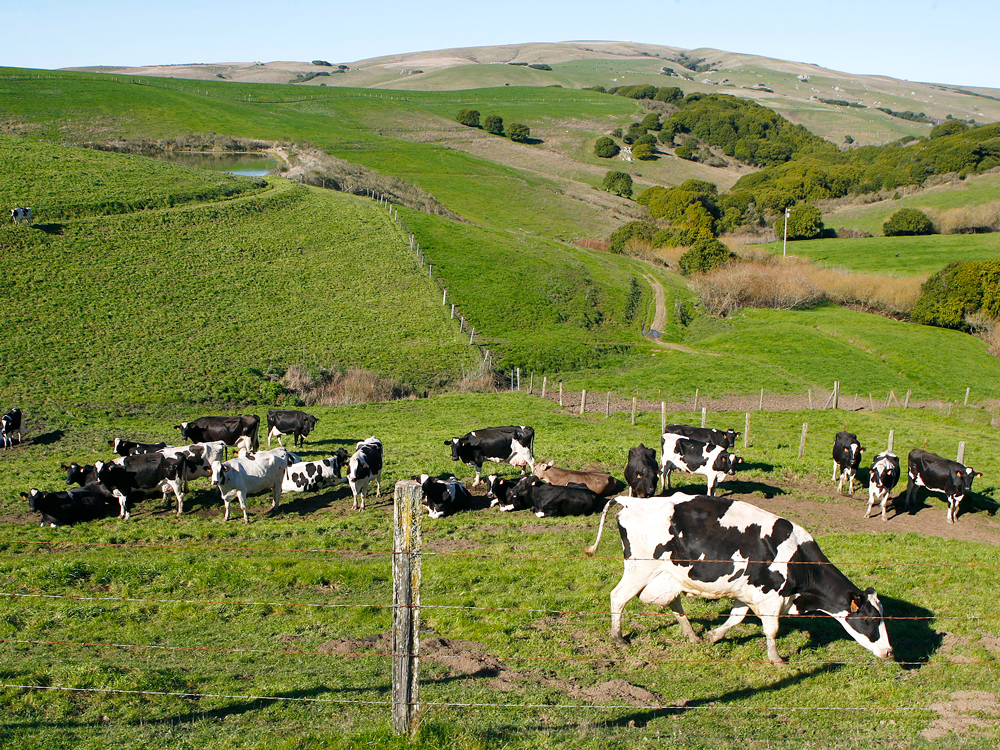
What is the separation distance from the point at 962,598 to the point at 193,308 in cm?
3884

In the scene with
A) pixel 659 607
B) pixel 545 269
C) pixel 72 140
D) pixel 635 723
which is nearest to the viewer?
pixel 635 723

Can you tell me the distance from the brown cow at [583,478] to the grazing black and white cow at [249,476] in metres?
6.73

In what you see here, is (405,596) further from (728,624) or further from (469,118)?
(469,118)

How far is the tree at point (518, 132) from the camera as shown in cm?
12312

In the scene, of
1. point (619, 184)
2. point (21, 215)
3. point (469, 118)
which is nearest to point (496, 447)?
point (21, 215)

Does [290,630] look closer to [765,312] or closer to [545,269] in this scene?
[545,269]

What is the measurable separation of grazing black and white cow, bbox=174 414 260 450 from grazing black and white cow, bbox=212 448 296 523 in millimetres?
4391

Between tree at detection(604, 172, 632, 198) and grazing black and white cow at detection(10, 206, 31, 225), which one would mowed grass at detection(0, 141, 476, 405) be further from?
tree at detection(604, 172, 632, 198)

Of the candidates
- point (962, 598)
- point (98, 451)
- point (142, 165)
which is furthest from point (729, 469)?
point (142, 165)

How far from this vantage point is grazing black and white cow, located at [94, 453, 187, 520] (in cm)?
1703

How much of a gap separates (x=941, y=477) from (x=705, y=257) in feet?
184

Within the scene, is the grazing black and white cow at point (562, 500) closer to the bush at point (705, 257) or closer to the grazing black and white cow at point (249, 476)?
the grazing black and white cow at point (249, 476)

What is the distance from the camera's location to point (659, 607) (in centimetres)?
1212

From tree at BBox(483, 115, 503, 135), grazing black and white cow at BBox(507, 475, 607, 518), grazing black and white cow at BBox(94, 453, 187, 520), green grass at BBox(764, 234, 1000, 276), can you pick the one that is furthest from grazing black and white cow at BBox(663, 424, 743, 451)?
tree at BBox(483, 115, 503, 135)
